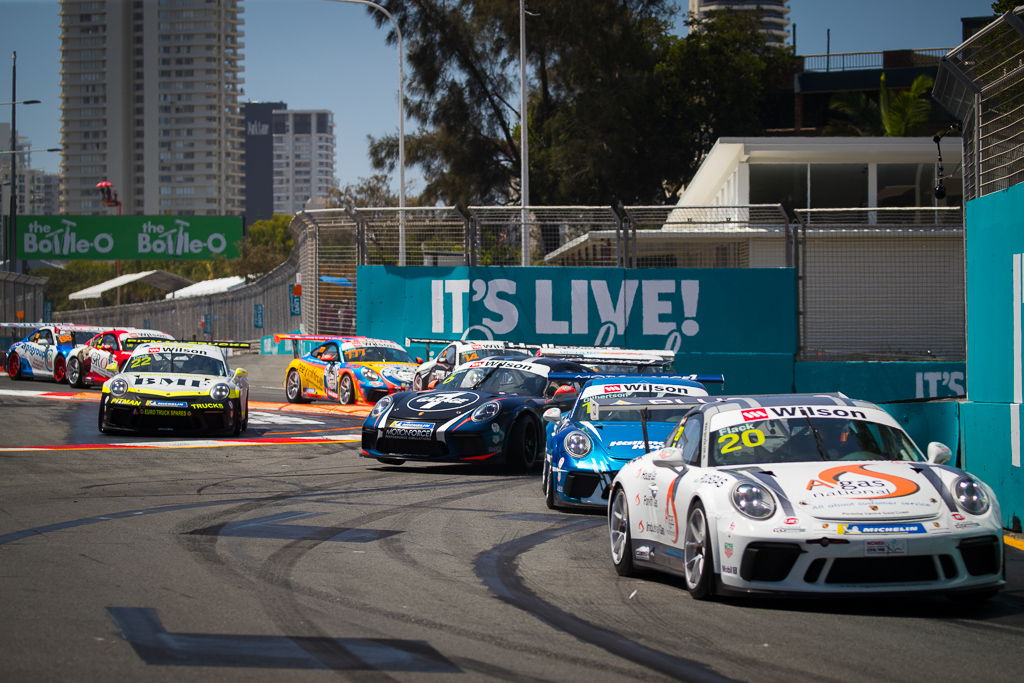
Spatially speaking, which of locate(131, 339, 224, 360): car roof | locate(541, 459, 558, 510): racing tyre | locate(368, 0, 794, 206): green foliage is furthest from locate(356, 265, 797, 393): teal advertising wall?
locate(368, 0, 794, 206): green foliage

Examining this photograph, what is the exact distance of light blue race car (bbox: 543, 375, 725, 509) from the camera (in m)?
10.7

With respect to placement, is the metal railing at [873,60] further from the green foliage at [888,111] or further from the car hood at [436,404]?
the car hood at [436,404]

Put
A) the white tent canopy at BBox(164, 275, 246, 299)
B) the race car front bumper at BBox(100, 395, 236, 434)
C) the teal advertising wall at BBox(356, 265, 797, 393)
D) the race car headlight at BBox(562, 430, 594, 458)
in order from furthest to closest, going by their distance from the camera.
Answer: the white tent canopy at BBox(164, 275, 246, 299)
the teal advertising wall at BBox(356, 265, 797, 393)
the race car front bumper at BBox(100, 395, 236, 434)
the race car headlight at BBox(562, 430, 594, 458)

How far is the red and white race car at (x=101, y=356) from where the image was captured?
2720 centimetres

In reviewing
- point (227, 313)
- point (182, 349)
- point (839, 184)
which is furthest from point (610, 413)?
point (227, 313)

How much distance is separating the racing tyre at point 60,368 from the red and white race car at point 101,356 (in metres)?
1.10

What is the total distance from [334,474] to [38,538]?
489cm

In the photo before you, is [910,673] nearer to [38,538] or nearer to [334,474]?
[38,538]

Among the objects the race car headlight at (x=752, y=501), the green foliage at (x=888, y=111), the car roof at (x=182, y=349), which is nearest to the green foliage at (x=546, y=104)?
the green foliage at (x=888, y=111)

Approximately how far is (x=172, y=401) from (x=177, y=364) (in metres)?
1.21

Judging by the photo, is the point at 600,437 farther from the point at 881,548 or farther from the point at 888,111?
the point at 888,111

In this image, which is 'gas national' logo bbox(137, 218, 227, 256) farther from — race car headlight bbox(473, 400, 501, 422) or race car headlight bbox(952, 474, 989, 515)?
race car headlight bbox(952, 474, 989, 515)

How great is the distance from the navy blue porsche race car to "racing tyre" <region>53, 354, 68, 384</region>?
16480 millimetres

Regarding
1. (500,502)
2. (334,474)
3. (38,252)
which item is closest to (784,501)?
(500,502)
